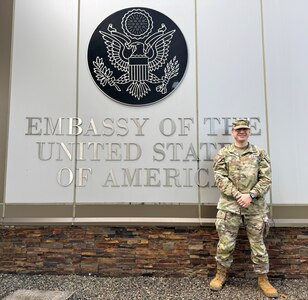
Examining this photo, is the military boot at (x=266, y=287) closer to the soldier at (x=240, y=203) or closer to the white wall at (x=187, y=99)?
the soldier at (x=240, y=203)

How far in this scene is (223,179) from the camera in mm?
3852

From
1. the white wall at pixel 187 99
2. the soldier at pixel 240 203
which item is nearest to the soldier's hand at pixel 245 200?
the soldier at pixel 240 203

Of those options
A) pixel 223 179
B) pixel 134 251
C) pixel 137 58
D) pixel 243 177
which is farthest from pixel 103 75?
pixel 134 251

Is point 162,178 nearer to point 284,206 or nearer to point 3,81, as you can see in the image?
point 284,206

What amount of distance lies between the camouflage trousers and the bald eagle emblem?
6.26 feet

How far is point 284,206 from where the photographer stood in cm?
428

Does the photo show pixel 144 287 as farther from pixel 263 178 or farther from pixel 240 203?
pixel 263 178

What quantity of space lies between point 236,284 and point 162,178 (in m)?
1.65

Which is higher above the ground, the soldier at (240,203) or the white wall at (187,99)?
the white wall at (187,99)

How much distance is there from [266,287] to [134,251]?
5.66ft

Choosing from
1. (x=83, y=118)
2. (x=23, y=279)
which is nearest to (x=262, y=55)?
(x=83, y=118)

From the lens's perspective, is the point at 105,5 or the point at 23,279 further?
the point at 105,5

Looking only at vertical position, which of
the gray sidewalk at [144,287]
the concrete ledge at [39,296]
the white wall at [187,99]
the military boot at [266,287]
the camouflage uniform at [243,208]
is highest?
the white wall at [187,99]

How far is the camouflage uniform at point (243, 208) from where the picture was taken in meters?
3.81
